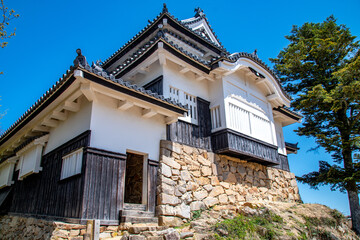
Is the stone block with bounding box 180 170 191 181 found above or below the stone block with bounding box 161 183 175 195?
above

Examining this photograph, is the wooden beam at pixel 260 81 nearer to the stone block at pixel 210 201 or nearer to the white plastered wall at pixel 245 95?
the white plastered wall at pixel 245 95

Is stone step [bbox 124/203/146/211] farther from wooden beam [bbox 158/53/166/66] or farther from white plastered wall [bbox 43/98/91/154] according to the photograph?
wooden beam [bbox 158/53/166/66]

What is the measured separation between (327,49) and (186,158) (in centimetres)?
879

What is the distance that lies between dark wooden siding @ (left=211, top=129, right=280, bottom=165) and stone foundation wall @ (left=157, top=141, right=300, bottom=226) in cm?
44

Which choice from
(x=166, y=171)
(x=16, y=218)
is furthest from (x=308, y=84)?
(x=16, y=218)

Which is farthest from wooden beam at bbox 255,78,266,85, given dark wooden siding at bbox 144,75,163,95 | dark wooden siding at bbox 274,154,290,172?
dark wooden siding at bbox 144,75,163,95

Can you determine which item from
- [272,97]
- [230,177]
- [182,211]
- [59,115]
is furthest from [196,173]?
[272,97]

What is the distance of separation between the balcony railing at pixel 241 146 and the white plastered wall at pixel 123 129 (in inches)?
91.7

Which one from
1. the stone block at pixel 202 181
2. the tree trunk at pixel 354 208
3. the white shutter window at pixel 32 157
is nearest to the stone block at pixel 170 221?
the stone block at pixel 202 181

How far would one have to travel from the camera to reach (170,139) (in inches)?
347

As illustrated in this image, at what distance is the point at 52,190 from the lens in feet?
25.1

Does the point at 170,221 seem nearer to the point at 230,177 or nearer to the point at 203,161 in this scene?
the point at 203,161

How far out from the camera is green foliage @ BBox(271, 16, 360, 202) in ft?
35.2

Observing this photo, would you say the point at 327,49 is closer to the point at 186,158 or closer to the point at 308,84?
the point at 308,84
